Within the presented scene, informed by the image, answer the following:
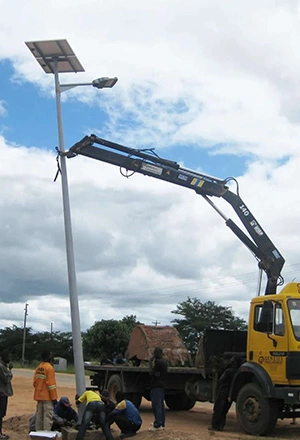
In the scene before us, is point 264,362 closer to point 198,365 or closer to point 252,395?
point 252,395

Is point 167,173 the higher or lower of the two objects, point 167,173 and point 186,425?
the higher

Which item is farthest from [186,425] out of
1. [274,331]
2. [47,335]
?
[47,335]

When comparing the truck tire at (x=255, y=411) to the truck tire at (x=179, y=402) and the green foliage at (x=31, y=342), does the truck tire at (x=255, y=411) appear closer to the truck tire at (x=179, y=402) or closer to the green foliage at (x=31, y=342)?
the truck tire at (x=179, y=402)

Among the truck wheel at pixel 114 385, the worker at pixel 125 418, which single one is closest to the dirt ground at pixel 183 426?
the worker at pixel 125 418

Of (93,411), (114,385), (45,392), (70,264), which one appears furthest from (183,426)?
(70,264)

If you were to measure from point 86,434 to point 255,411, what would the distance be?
3.20 meters

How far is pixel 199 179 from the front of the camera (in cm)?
1689

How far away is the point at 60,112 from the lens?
1294 cm

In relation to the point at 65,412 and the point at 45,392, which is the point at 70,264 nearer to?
the point at 45,392

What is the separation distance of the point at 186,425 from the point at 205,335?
2.06 metres

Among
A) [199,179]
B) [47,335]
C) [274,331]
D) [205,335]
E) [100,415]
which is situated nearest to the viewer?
[100,415]

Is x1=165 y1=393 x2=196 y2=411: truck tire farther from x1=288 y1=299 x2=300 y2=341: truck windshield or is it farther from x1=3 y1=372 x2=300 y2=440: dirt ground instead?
x1=288 y1=299 x2=300 y2=341: truck windshield

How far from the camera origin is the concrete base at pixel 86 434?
1145cm

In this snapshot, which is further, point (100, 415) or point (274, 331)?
point (274, 331)
